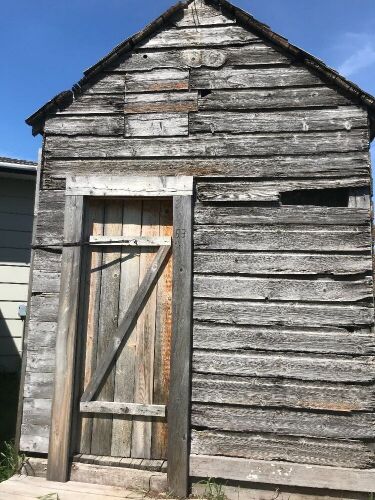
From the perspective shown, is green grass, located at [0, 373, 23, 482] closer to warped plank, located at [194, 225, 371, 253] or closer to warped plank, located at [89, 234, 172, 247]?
warped plank, located at [89, 234, 172, 247]

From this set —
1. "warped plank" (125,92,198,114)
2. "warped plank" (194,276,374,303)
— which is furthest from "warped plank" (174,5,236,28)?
"warped plank" (194,276,374,303)

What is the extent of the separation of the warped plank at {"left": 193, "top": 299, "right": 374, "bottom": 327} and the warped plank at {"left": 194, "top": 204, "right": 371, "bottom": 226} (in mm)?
733

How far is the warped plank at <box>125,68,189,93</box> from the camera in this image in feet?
14.4

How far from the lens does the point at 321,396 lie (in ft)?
12.2

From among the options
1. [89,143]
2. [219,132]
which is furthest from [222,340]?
Answer: [89,143]

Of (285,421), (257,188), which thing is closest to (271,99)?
(257,188)

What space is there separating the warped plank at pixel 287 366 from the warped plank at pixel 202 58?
274 cm

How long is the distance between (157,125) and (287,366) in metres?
2.53

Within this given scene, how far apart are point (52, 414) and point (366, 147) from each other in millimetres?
3674

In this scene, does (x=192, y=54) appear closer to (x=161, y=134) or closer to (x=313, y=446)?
(x=161, y=134)

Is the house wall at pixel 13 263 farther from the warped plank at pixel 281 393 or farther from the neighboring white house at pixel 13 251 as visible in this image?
the warped plank at pixel 281 393

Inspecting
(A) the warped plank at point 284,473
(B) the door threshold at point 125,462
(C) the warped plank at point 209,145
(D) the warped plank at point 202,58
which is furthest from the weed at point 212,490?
(D) the warped plank at point 202,58

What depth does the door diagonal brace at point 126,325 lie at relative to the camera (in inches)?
160

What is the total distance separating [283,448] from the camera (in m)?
3.71
